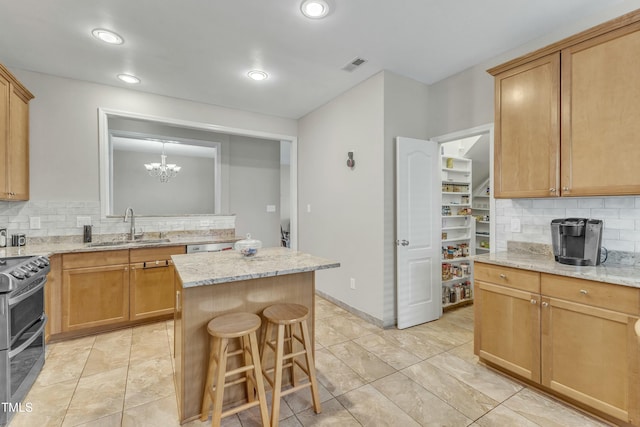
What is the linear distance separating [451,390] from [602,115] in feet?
6.97

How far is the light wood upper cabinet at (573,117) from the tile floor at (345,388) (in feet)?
4.82

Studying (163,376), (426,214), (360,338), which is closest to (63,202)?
(163,376)

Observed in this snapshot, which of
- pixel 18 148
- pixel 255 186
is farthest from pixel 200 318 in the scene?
pixel 255 186

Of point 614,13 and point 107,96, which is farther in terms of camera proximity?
point 107,96

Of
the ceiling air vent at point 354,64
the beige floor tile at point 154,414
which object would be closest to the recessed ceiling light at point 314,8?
the ceiling air vent at point 354,64

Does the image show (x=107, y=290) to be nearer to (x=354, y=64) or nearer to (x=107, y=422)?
(x=107, y=422)

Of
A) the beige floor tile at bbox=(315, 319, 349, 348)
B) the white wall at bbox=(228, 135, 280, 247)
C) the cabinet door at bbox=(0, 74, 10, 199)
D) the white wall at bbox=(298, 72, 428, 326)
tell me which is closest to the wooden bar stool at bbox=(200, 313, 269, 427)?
the beige floor tile at bbox=(315, 319, 349, 348)

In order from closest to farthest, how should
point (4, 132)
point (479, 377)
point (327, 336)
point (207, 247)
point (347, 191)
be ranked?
point (479, 377) → point (4, 132) → point (327, 336) → point (207, 247) → point (347, 191)

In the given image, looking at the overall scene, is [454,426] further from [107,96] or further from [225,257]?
[107,96]

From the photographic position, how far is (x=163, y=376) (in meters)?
2.22

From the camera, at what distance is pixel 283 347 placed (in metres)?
1.85

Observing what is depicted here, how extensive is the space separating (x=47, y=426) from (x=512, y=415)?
281 cm

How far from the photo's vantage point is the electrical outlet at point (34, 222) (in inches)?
118

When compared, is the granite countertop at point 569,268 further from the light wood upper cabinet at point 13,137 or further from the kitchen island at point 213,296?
the light wood upper cabinet at point 13,137
